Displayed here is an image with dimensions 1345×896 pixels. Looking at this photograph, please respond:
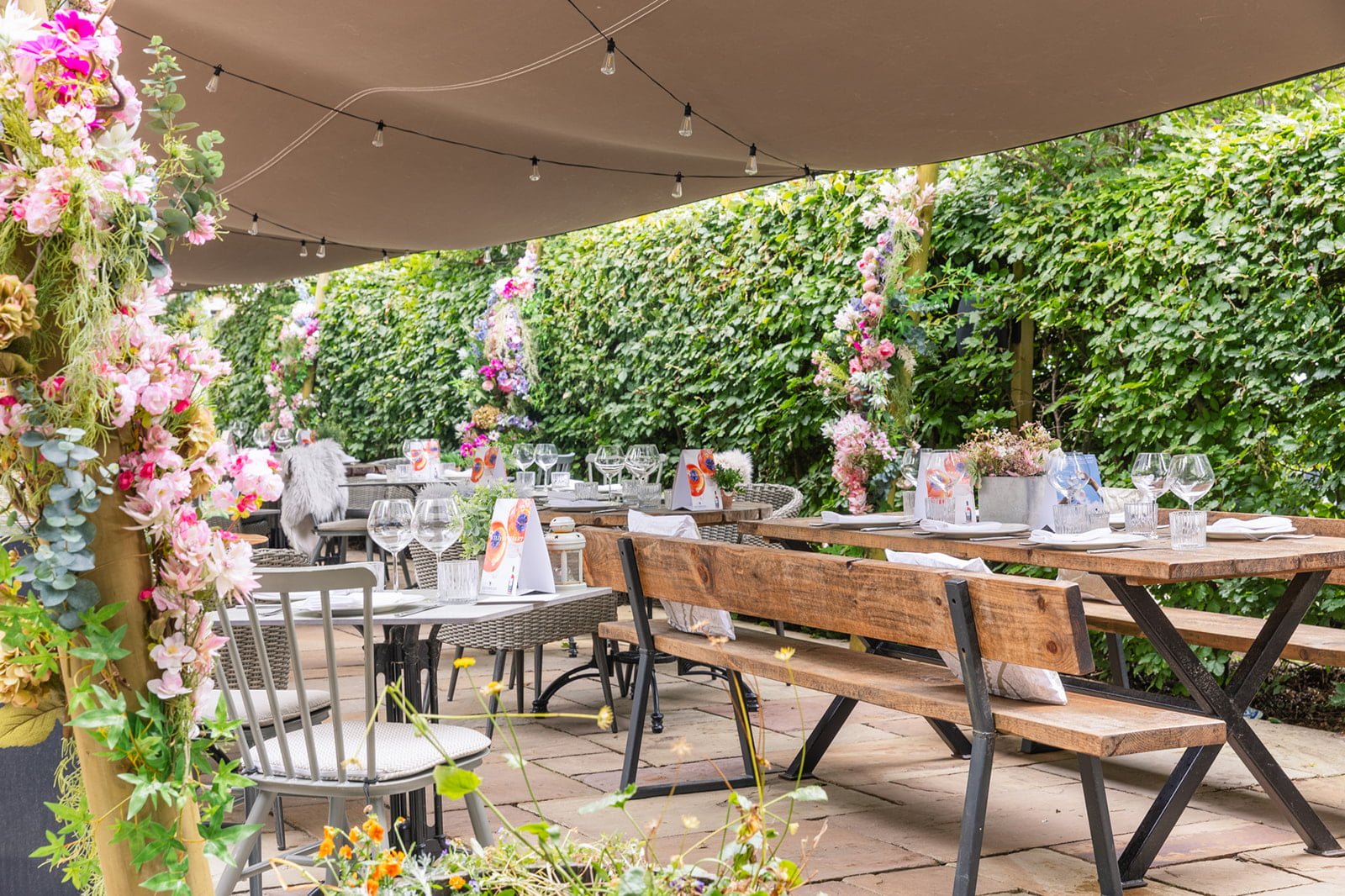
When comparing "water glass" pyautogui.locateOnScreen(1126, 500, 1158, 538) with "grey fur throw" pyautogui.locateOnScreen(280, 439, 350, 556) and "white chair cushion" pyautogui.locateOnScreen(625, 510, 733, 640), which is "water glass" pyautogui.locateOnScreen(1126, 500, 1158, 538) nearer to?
"white chair cushion" pyautogui.locateOnScreen(625, 510, 733, 640)

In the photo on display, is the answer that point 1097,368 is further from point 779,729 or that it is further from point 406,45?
point 406,45

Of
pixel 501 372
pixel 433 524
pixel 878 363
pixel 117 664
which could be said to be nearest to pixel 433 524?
pixel 433 524

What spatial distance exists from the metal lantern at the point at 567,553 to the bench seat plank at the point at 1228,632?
5.01ft

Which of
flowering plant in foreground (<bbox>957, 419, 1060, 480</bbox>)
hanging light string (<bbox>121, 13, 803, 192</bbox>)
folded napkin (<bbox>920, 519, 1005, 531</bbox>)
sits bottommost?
folded napkin (<bbox>920, 519, 1005, 531</bbox>)

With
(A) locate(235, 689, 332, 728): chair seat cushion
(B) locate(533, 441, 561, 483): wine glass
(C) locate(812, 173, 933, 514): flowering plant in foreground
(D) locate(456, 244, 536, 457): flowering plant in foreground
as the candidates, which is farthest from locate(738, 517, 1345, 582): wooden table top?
(D) locate(456, 244, 536, 457): flowering plant in foreground

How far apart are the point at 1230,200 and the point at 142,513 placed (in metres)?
4.55

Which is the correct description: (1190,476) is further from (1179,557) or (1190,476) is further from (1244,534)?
(1179,557)

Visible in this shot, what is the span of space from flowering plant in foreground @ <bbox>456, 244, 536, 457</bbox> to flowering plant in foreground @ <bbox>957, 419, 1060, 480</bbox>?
3902mm

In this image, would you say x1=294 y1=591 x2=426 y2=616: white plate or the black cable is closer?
x1=294 y1=591 x2=426 y2=616: white plate

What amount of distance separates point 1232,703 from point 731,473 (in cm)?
265

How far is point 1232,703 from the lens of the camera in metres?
3.26

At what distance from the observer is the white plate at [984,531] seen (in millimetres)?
3828

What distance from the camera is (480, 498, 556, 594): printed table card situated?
3.27 metres

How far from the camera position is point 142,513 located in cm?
145
